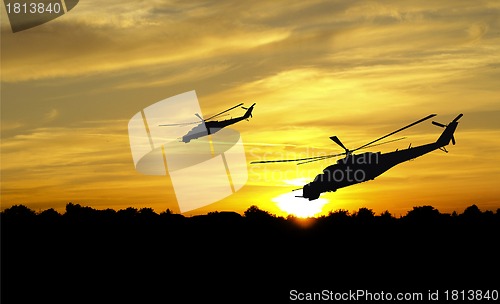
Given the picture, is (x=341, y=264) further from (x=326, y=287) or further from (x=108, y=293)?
(x=108, y=293)

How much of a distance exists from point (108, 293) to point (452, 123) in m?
58.4

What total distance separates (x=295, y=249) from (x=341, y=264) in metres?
14.6

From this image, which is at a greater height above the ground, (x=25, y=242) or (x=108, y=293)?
(x=25, y=242)

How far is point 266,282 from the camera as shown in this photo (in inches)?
5039

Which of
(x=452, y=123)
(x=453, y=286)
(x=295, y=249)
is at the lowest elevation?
(x=453, y=286)

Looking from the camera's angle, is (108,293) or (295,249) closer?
(108,293)

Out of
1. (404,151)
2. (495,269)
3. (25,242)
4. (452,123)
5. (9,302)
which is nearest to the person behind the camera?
(404,151)

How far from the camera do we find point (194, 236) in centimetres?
15262

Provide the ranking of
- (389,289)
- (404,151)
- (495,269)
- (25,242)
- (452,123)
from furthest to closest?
(25,242) → (495,269) → (389,289) → (452,123) → (404,151)

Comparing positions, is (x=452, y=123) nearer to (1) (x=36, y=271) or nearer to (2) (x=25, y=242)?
(1) (x=36, y=271)

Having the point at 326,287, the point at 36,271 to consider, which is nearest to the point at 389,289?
the point at 326,287

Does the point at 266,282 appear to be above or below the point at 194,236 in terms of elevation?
below

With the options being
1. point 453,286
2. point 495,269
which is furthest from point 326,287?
point 495,269

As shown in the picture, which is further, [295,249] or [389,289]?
[295,249]
